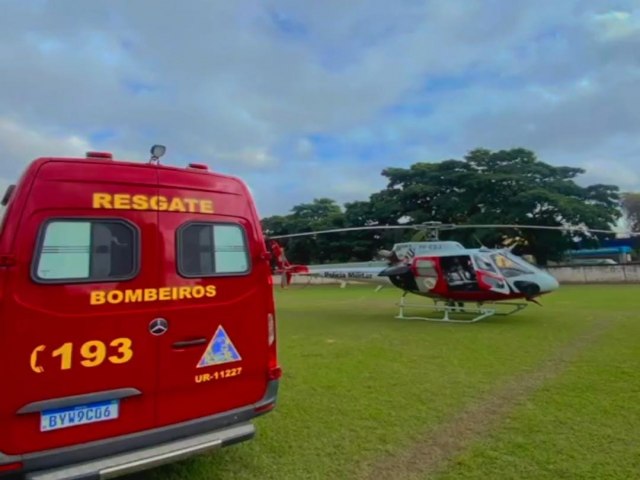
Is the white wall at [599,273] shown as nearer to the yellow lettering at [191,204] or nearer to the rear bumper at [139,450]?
the rear bumper at [139,450]

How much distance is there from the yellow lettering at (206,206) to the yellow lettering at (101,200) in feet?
1.95

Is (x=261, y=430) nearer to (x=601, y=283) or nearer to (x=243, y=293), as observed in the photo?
(x=243, y=293)

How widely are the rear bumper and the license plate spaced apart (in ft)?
0.39

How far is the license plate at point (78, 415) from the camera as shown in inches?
105

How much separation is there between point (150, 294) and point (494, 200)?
27128 millimetres

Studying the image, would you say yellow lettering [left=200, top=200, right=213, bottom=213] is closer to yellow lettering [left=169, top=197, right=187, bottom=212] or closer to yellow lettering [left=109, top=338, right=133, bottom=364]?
yellow lettering [left=169, top=197, right=187, bottom=212]

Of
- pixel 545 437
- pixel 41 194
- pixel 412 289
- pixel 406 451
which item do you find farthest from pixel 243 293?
pixel 412 289

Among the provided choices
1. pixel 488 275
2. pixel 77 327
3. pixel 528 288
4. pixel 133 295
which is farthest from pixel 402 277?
pixel 77 327

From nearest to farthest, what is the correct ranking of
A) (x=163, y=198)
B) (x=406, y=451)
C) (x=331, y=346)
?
(x=163, y=198), (x=406, y=451), (x=331, y=346)

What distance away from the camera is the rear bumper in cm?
261

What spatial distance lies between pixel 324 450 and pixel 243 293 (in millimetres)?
1379

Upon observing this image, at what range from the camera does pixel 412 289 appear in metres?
12.1

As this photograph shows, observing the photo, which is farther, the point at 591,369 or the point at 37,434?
the point at 591,369

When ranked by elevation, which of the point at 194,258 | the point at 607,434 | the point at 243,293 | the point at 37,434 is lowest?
the point at 607,434
